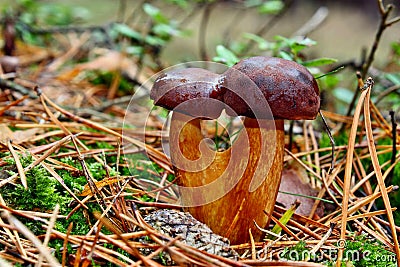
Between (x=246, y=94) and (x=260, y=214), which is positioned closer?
(x=246, y=94)

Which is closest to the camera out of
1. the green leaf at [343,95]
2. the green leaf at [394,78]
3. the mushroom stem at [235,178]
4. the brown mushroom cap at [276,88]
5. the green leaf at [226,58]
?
the brown mushroom cap at [276,88]

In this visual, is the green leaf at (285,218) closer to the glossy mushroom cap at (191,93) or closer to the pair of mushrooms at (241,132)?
the pair of mushrooms at (241,132)

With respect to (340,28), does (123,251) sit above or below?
below

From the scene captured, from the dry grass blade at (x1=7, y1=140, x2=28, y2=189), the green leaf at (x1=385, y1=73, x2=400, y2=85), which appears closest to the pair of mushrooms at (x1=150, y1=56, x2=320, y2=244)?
the dry grass blade at (x1=7, y1=140, x2=28, y2=189)

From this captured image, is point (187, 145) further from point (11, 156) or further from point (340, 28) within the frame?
point (340, 28)

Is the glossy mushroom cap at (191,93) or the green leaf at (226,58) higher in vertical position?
the green leaf at (226,58)

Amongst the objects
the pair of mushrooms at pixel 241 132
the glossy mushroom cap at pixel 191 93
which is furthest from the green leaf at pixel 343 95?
the glossy mushroom cap at pixel 191 93

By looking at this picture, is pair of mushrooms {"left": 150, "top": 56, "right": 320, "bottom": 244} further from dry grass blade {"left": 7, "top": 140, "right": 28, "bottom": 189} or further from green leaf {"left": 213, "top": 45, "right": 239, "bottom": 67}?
dry grass blade {"left": 7, "top": 140, "right": 28, "bottom": 189}

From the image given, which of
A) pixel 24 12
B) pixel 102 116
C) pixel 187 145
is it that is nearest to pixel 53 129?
pixel 102 116
